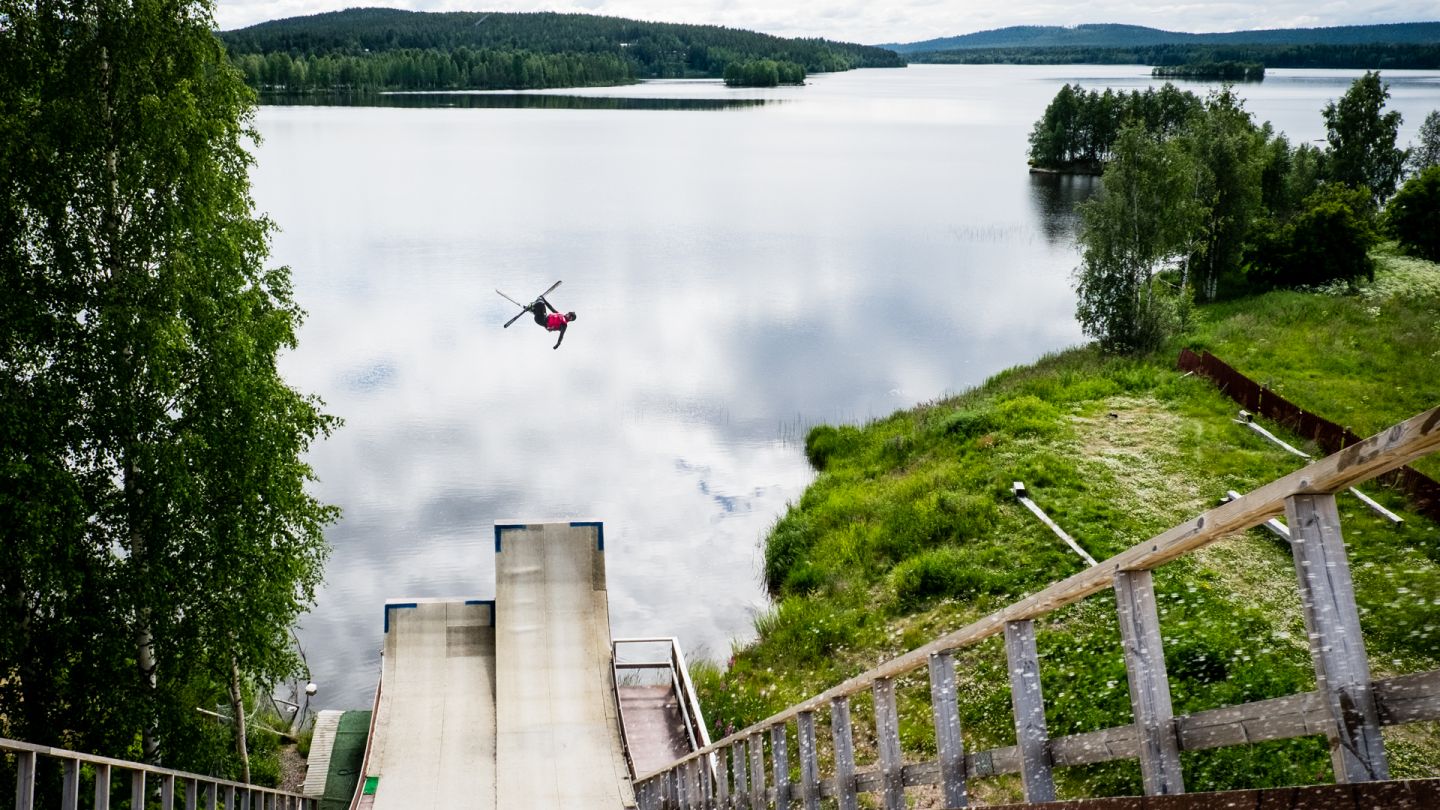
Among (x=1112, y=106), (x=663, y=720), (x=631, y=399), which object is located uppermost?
(x=1112, y=106)

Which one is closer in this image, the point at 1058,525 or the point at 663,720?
the point at 663,720

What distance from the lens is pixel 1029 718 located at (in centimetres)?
331

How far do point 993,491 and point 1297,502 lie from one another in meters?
21.2

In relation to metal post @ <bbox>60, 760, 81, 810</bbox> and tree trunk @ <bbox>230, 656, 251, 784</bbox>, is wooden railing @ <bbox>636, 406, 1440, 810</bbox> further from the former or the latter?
tree trunk @ <bbox>230, 656, 251, 784</bbox>

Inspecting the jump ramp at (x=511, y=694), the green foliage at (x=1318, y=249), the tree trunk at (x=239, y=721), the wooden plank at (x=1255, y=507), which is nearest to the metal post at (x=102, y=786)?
the wooden plank at (x=1255, y=507)

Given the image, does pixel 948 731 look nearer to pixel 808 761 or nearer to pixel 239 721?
pixel 808 761

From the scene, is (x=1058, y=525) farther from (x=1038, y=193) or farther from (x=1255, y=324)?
(x=1038, y=193)

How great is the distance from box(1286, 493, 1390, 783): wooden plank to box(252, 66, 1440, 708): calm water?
19.9m

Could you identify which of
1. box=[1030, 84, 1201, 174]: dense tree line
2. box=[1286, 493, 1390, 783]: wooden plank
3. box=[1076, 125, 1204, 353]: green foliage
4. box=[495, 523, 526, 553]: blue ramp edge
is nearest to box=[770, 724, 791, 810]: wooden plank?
box=[1286, 493, 1390, 783]: wooden plank

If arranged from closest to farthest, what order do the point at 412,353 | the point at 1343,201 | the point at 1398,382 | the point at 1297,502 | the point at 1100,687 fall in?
the point at 1297,502 < the point at 1100,687 < the point at 1398,382 < the point at 412,353 < the point at 1343,201

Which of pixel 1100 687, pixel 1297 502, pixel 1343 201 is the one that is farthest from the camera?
pixel 1343 201

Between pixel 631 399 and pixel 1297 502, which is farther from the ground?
pixel 1297 502

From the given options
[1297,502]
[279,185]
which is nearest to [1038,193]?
[279,185]

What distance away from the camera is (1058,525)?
802 inches
